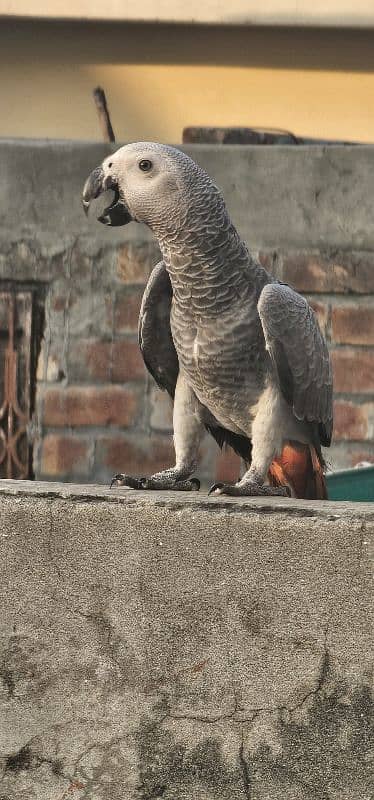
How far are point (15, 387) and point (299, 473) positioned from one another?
4.65 feet

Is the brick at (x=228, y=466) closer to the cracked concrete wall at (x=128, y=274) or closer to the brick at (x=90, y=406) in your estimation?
the cracked concrete wall at (x=128, y=274)

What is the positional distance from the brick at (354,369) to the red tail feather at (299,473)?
91 cm

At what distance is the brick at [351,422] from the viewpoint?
4.05m

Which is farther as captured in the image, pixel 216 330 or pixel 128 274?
pixel 128 274

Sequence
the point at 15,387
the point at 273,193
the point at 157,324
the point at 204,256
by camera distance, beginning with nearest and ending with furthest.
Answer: the point at 204,256
the point at 157,324
the point at 273,193
the point at 15,387

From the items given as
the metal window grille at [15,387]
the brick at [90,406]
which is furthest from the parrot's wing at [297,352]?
the metal window grille at [15,387]

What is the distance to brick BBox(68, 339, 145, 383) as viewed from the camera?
414cm

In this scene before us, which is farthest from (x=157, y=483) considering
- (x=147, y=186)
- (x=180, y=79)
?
(x=180, y=79)

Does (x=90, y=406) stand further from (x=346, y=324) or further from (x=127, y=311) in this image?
(x=346, y=324)

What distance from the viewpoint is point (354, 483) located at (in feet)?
11.8

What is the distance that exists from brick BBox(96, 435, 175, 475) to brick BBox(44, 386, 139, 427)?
61 millimetres

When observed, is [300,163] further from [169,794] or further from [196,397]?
[169,794]

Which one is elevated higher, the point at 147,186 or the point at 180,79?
the point at 180,79

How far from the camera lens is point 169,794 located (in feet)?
7.32
